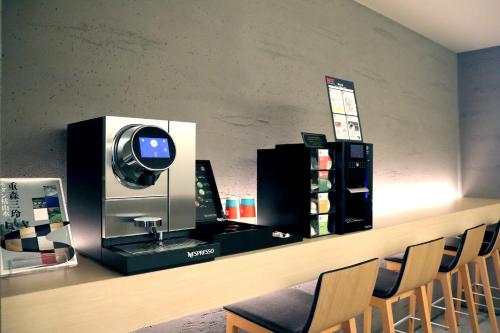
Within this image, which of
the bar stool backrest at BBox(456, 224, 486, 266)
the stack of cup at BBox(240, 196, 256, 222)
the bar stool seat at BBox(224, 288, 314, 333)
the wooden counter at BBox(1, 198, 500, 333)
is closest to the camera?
the wooden counter at BBox(1, 198, 500, 333)

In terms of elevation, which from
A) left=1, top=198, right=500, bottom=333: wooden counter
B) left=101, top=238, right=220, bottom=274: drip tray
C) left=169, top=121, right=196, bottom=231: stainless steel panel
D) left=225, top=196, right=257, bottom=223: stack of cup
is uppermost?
left=169, top=121, right=196, bottom=231: stainless steel panel

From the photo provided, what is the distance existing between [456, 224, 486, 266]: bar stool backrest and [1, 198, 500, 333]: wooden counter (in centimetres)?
115

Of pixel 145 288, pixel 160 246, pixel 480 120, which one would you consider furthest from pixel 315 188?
Result: pixel 480 120

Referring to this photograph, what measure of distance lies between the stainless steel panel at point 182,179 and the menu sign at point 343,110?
97 centimetres

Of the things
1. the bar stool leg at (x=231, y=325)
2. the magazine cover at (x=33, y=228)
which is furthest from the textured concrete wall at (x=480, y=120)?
the magazine cover at (x=33, y=228)

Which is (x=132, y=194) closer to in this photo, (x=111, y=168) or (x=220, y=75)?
(x=111, y=168)

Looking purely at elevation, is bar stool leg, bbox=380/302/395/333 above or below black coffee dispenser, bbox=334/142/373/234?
below

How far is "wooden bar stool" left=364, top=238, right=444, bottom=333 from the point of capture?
2.18 m

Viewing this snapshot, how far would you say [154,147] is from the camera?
4.64 feet

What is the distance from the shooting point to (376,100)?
359cm

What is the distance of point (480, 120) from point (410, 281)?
331 cm

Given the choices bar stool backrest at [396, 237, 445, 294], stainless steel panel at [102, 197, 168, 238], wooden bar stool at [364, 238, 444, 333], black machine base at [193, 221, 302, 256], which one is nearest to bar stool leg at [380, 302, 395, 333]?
wooden bar stool at [364, 238, 444, 333]

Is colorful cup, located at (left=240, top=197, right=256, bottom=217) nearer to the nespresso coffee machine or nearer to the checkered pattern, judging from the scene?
the nespresso coffee machine

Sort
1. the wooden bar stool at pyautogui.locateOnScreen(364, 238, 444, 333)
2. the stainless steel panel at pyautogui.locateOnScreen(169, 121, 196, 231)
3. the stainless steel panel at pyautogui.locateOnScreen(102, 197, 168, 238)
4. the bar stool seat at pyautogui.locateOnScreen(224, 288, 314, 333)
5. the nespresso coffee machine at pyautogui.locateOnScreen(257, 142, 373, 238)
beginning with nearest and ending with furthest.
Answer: the stainless steel panel at pyautogui.locateOnScreen(102, 197, 168, 238) → the stainless steel panel at pyautogui.locateOnScreen(169, 121, 196, 231) → the bar stool seat at pyautogui.locateOnScreen(224, 288, 314, 333) → the nespresso coffee machine at pyautogui.locateOnScreen(257, 142, 373, 238) → the wooden bar stool at pyautogui.locateOnScreen(364, 238, 444, 333)
